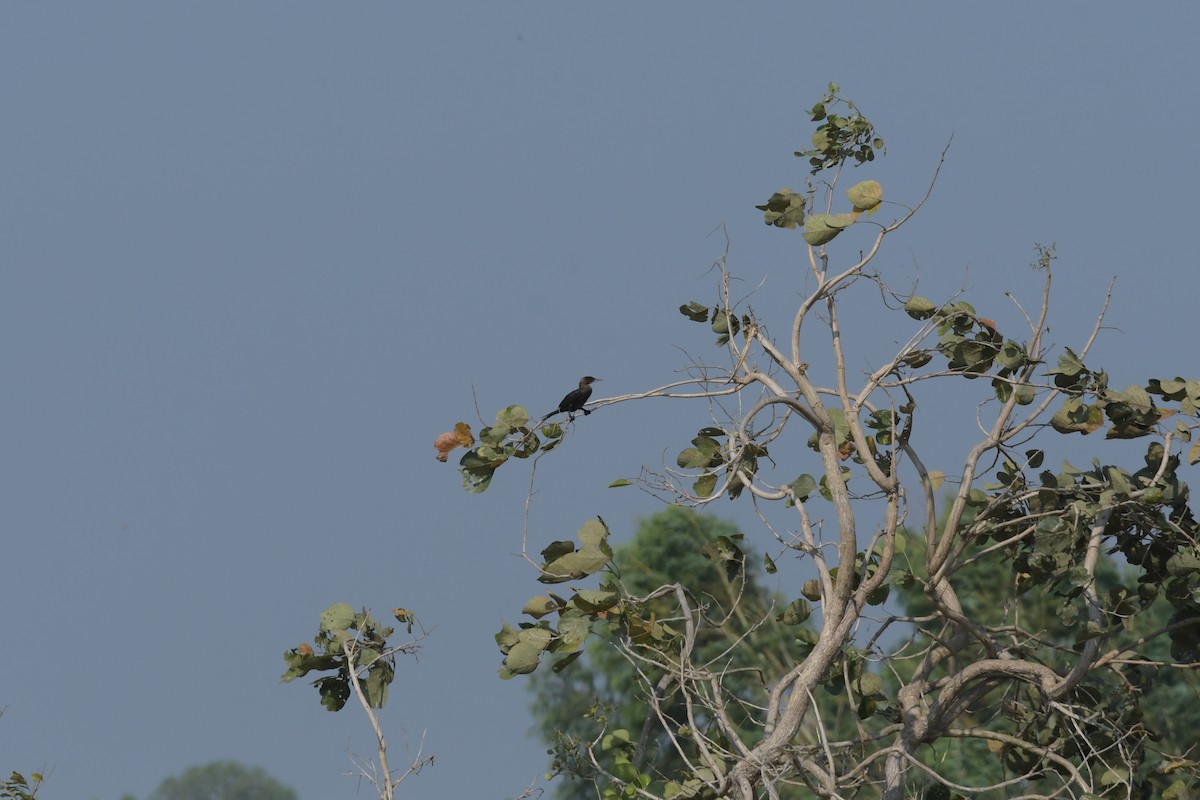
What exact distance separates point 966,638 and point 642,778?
60.7 inches

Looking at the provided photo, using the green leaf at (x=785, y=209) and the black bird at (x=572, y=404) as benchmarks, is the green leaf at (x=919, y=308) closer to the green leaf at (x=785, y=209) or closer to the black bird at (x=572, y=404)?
the green leaf at (x=785, y=209)

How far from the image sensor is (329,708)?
6672mm

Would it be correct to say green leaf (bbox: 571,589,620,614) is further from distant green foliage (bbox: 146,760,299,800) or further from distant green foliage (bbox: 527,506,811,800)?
distant green foliage (bbox: 146,760,299,800)

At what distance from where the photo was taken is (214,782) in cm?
7062

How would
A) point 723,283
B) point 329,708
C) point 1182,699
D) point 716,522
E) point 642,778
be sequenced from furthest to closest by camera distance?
1. point 716,522
2. point 1182,699
3. point 329,708
4. point 723,283
5. point 642,778

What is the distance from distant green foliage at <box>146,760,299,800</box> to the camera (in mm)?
69375

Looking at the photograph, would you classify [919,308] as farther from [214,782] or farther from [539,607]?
[214,782]

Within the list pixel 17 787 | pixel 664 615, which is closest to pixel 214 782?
pixel 664 615

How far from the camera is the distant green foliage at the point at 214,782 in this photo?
69.4m

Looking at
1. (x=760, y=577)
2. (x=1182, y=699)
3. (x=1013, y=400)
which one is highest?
(x=760, y=577)

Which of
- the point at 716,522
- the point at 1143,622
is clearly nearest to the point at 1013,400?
the point at 1143,622

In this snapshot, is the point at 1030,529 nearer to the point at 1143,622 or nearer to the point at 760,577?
the point at 1143,622

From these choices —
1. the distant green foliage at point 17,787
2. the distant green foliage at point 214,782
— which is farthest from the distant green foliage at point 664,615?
the distant green foliage at point 214,782

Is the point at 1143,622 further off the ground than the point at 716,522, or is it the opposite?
the point at 716,522
